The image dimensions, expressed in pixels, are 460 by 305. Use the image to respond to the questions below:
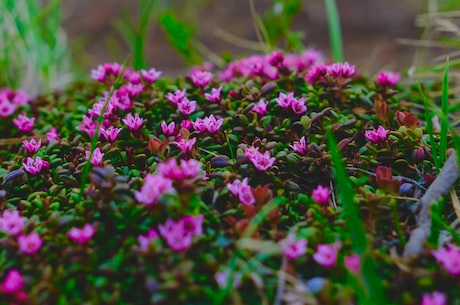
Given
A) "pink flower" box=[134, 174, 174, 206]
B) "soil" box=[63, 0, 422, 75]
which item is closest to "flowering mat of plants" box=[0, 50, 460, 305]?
"pink flower" box=[134, 174, 174, 206]

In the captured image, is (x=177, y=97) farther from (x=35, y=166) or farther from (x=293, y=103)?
(x=35, y=166)

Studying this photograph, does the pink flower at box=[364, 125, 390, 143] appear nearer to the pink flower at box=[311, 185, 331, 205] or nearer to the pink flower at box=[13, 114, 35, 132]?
the pink flower at box=[311, 185, 331, 205]

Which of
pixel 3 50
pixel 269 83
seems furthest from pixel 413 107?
pixel 3 50

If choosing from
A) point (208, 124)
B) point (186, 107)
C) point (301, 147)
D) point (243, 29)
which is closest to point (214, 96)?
point (186, 107)

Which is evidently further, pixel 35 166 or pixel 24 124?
pixel 24 124

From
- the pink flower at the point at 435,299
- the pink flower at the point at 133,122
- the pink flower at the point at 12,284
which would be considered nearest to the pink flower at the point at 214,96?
the pink flower at the point at 133,122

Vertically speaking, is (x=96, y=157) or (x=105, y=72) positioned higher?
(x=105, y=72)
